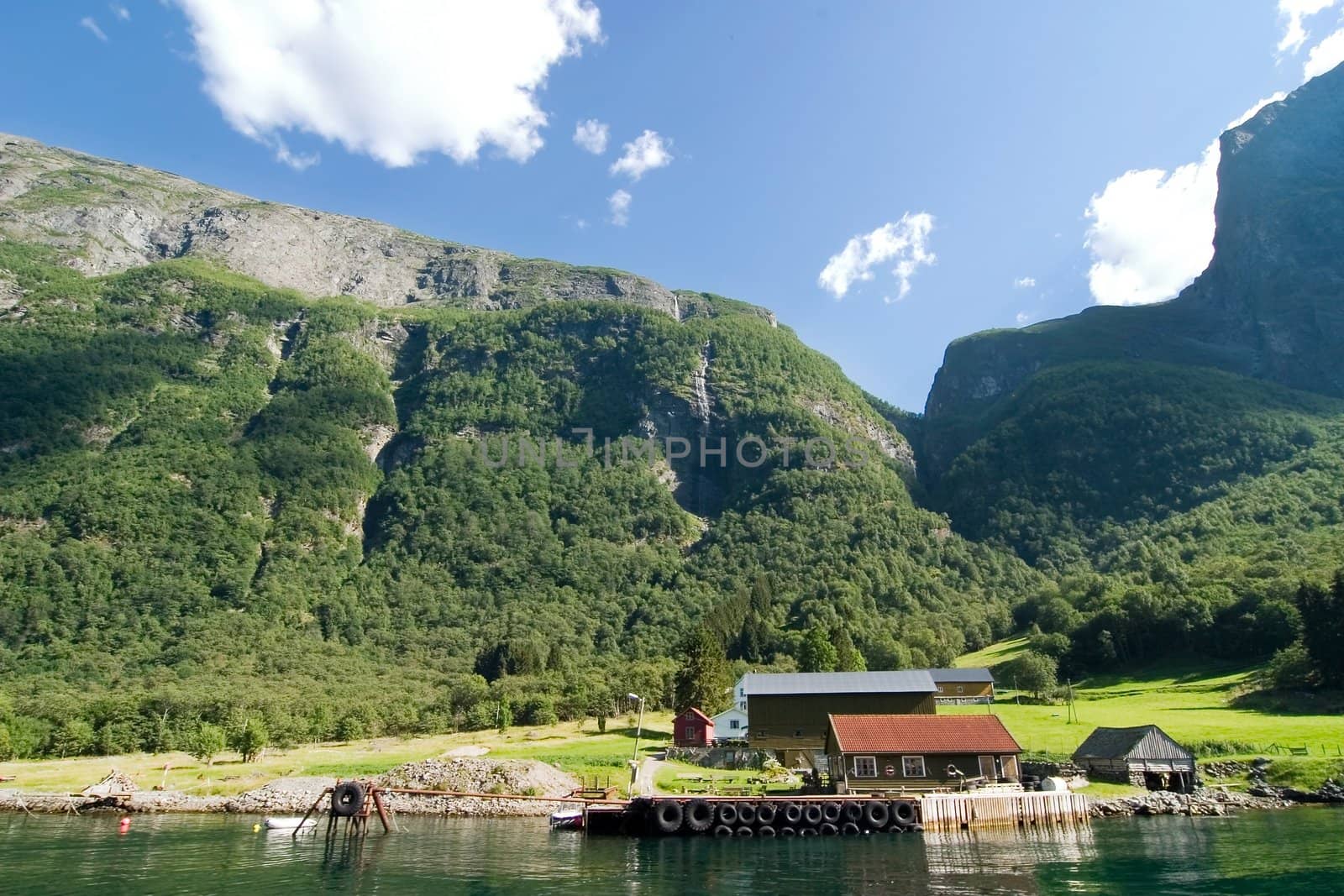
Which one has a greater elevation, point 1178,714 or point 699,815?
point 1178,714

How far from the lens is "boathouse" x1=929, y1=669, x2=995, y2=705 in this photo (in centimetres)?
9075

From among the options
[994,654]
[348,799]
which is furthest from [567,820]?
[994,654]

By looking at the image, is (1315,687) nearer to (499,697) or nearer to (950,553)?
(499,697)

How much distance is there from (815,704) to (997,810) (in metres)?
26.2

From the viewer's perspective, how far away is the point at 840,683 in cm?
7131

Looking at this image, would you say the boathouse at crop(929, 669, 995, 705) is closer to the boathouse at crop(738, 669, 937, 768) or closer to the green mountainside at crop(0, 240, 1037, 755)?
the green mountainside at crop(0, 240, 1037, 755)

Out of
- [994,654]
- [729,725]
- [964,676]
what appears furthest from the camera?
[994,654]

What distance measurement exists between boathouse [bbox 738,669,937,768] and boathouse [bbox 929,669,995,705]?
22683 millimetres

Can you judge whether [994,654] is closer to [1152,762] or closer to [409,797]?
[1152,762]

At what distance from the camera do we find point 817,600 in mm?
148250

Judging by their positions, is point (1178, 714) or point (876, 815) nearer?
point (876, 815)

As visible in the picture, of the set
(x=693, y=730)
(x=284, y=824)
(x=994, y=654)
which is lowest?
(x=284, y=824)

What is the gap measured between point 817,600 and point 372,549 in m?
104

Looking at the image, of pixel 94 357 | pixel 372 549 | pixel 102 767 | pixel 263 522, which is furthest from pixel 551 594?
pixel 94 357
